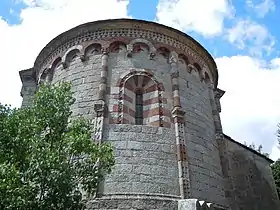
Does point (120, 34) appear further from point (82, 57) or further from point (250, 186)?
point (250, 186)

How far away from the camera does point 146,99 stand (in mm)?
10305

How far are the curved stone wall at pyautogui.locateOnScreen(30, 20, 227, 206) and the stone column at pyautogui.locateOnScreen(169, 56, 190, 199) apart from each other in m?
0.03

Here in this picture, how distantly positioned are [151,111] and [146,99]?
1.69 ft

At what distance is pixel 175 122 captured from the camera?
31.9 ft

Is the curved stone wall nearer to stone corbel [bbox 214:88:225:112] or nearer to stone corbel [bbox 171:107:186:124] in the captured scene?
stone corbel [bbox 171:107:186:124]

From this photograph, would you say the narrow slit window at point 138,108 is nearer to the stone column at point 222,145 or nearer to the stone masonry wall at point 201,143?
the stone masonry wall at point 201,143

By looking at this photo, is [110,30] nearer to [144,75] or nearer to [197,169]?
[144,75]

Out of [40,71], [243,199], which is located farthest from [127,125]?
[243,199]

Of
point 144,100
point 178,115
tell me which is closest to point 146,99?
point 144,100

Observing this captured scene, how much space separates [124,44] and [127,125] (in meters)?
3.29

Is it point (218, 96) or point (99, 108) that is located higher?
point (218, 96)

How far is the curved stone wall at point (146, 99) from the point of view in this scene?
8758mm

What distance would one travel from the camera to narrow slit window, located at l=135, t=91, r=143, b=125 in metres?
9.95

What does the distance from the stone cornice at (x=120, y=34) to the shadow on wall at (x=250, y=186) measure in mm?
4780
